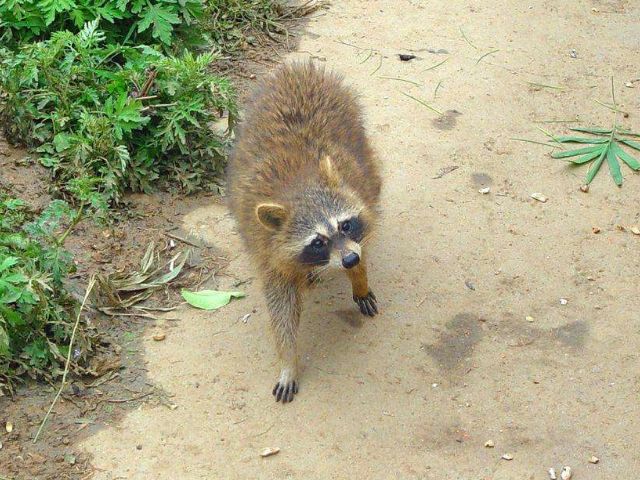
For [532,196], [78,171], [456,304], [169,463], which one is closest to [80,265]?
[78,171]

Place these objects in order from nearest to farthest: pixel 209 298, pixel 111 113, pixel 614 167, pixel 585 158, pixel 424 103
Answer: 1. pixel 209 298
2. pixel 111 113
3. pixel 614 167
4. pixel 585 158
5. pixel 424 103

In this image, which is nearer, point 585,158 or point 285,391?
point 285,391

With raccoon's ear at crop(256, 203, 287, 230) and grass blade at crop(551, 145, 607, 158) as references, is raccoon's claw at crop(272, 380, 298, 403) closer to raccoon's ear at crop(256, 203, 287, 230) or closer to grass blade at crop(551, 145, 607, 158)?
raccoon's ear at crop(256, 203, 287, 230)

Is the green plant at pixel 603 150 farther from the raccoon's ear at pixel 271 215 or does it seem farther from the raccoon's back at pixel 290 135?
the raccoon's ear at pixel 271 215

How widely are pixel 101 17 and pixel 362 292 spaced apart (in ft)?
11.4

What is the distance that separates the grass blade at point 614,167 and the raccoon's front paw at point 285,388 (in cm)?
326

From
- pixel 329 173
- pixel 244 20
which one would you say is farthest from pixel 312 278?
pixel 244 20

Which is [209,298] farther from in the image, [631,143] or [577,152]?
[631,143]

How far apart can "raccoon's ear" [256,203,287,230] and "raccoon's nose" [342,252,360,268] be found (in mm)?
483

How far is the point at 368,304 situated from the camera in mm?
5695

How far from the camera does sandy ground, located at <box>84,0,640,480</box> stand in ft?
15.5

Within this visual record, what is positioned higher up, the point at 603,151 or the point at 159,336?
the point at 603,151

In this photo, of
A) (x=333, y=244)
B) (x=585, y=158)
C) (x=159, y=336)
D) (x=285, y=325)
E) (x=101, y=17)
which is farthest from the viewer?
(x=101, y=17)

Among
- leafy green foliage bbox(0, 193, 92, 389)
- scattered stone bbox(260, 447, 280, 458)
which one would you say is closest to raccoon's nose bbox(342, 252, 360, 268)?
scattered stone bbox(260, 447, 280, 458)
